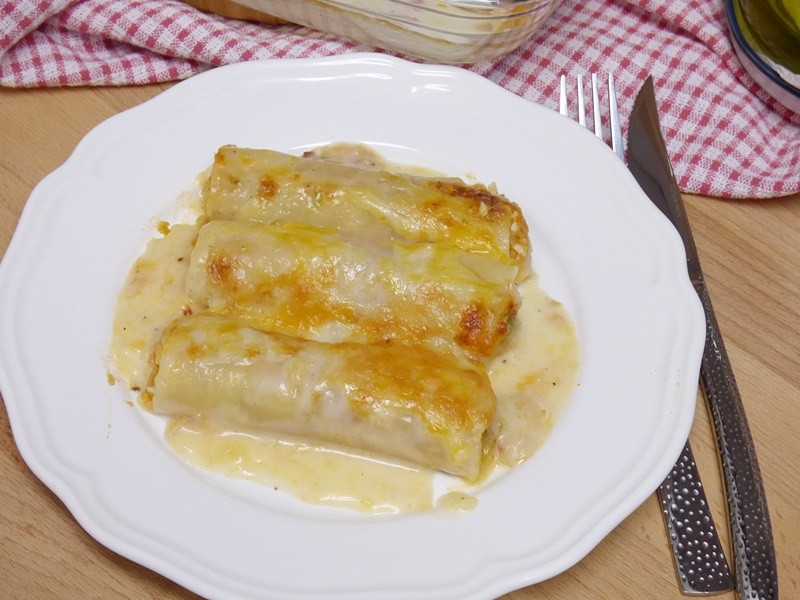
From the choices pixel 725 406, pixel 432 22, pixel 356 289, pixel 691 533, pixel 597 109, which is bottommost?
pixel 691 533

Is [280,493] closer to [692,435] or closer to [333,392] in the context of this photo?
[333,392]

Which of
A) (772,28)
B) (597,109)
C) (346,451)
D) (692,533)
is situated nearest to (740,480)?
(692,533)

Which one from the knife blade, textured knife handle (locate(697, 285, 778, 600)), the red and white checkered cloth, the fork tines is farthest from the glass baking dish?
textured knife handle (locate(697, 285, 778, 600))

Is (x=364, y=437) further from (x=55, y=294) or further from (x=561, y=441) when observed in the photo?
(x=55, y=294)

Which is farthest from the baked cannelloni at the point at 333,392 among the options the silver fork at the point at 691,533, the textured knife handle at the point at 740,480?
the textured knife handle at the point at 740,480

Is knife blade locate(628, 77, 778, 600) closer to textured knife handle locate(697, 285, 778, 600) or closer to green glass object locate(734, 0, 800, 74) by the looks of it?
textured knife handle locate(697, 285, 778, 600)

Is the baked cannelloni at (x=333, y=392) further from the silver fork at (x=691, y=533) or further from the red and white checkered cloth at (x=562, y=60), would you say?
the red and white checkered cloth at (x=562, y=60)

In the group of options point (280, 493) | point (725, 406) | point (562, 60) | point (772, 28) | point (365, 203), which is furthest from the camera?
point (562, 60)
